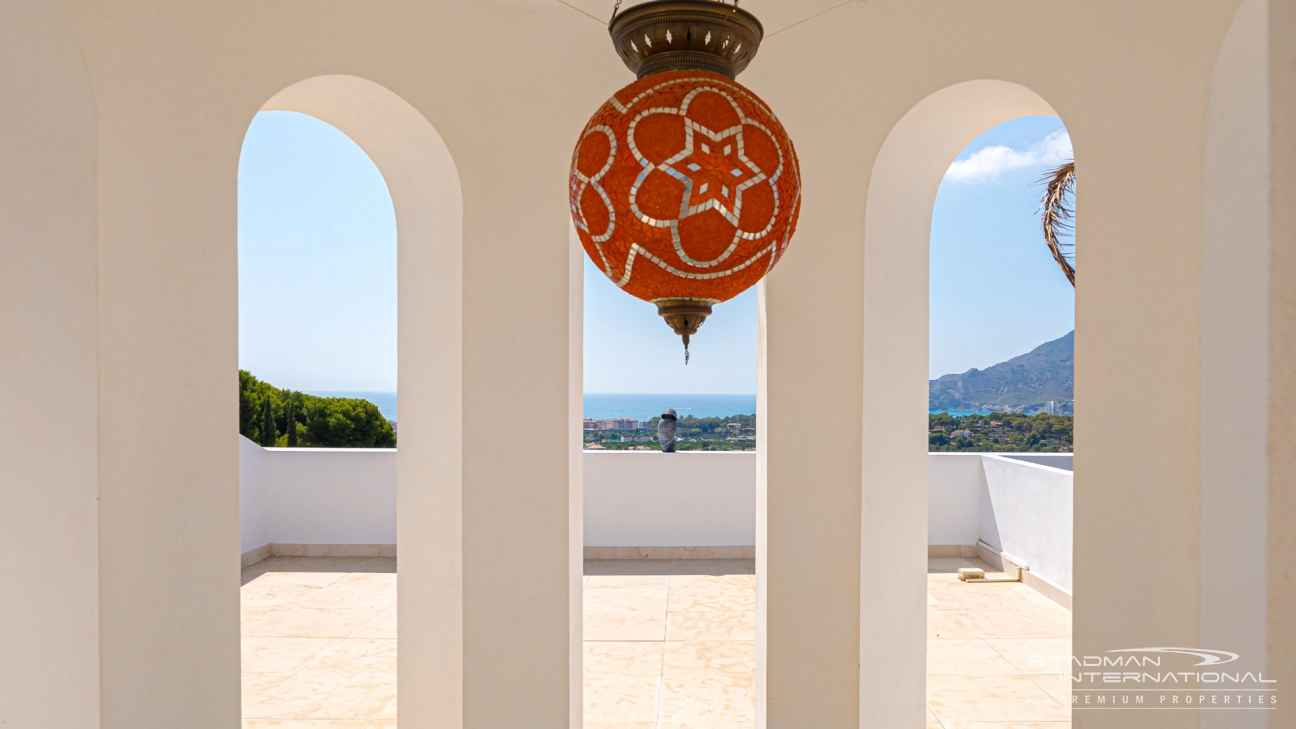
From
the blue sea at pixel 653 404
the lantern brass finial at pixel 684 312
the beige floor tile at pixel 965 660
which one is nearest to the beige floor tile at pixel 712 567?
the beige floor tile at pixel 965 660

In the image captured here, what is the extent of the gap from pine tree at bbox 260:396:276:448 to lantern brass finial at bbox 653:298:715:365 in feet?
31.0

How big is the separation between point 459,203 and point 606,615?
3.77m

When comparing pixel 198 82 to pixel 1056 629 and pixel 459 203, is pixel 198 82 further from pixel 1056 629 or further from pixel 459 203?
pixel 1056 629

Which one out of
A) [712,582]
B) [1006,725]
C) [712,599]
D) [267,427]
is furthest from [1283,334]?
[267,427]

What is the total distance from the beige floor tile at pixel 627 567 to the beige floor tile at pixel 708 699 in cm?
242

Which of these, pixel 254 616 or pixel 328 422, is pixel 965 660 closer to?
pixel 254 616

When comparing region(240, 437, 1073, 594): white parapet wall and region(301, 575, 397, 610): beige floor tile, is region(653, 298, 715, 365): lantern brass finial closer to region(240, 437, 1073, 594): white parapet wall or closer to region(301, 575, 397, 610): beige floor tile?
region(301, 575, 397, 610): beige floor tile

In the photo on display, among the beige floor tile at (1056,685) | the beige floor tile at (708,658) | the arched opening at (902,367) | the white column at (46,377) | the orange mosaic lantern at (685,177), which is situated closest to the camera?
the orange mosaic lantern at (685,177)

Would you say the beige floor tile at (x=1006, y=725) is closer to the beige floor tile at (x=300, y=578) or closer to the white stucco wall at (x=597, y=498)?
the white stucco wall at (x=597, y=498)

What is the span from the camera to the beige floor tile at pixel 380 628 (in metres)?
4.95

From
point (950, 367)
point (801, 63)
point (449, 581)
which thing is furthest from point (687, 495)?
point (950, 367)

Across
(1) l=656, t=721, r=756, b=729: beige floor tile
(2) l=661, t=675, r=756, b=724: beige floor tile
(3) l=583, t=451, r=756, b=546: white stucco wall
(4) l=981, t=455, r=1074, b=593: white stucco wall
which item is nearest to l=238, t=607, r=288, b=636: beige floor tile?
(3) l=583, t=451, r=756, b=546: white stucco wall

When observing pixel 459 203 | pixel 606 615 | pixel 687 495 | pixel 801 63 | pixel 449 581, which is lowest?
pixel 606 615

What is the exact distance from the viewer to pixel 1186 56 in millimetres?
2182
